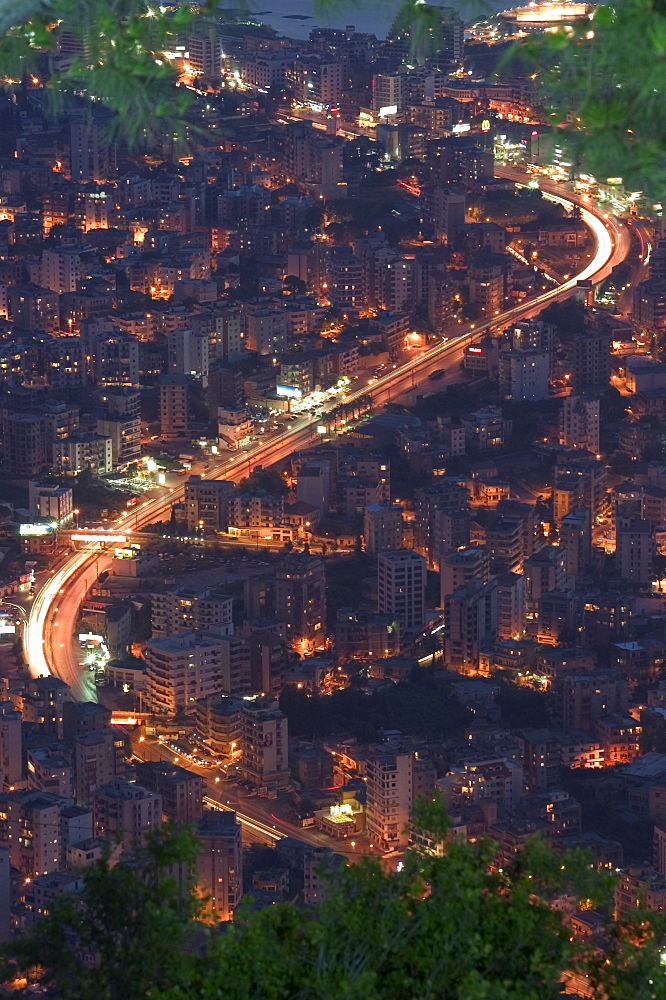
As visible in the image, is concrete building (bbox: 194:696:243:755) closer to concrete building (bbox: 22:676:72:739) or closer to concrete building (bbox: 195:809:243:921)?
concrete building (bbox: 22:676:72:739)

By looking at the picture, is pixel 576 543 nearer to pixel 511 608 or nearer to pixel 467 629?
pixel 511 608

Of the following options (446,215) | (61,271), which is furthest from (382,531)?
(446,215)

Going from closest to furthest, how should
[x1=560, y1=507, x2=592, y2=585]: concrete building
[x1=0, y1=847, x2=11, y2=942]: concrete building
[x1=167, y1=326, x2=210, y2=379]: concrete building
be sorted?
1. [x1=0, y1=847, x2=11, y2=942]: concrete building
2. [x1=560, y1=507, x2=592, y2=585]: concrete building
3. [x1=167, y1=326, x2=210, y2=379]: concrete building

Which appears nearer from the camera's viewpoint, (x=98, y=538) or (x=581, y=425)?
(x=98, y=538)

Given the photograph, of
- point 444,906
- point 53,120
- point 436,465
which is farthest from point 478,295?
point 444,906

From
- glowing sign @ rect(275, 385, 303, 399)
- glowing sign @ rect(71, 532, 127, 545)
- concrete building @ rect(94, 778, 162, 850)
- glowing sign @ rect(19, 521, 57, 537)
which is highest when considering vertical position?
concrete building @ rect(94, 778, 162, 850)

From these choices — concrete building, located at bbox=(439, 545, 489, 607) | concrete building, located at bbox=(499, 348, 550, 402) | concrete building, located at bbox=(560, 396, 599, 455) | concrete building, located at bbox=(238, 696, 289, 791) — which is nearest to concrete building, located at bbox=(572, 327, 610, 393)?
concrete building, located at bbox=(499, 348, 550, 402)

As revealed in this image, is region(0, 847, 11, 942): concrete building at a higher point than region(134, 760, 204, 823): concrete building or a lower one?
higher
